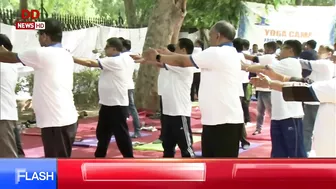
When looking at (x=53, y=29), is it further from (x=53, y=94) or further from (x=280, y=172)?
(x=280, y=172)

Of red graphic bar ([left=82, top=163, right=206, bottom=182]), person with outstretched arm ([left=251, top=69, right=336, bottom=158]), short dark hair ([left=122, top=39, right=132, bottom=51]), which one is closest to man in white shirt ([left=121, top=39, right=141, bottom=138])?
short dark hair ([left=122, top=39, right=132, bottom=51])

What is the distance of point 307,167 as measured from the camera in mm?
2217

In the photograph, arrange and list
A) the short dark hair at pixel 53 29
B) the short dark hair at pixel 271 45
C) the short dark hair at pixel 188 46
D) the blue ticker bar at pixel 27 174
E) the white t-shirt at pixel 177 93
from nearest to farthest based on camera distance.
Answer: the blue ticker bar at pixel 27 174
the short dark hair at pixel 53 29
the short dark hair at pixel 188 46
the white t-shirt at pixel 177 93
the short dark hair at pixel 271 45

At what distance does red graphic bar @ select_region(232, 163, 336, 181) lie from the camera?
2.20 metres

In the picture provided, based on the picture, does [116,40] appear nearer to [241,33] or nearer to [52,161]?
[241,33]

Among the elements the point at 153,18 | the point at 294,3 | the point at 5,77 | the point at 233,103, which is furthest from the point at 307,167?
the point at 294,3

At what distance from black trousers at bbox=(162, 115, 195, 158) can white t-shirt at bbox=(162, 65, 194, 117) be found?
68mm

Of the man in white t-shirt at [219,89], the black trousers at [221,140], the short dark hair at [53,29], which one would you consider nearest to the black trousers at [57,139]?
the short dark hair at [53,29]

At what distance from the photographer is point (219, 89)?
387 centimetres

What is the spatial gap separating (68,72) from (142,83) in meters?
4.96

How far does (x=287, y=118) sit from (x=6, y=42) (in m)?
2.58

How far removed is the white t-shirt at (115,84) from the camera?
5480mm

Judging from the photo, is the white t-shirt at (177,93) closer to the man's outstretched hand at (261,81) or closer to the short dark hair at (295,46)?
the short dark hair at (295,46)

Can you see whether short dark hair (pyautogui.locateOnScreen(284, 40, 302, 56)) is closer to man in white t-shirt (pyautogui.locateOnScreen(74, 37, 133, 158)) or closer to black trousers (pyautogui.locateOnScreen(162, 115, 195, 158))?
black trousers (pyautogui.locateOnScreen(162, 115, 195, 158))
